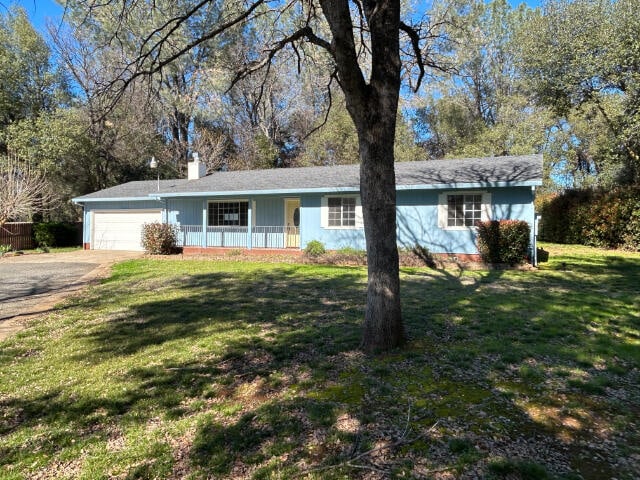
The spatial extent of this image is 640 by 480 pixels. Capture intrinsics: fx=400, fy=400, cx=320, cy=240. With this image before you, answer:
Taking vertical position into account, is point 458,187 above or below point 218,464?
above

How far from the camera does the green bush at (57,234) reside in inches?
839

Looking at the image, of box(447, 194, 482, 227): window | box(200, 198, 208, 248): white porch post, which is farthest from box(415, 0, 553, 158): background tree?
box(200, 198, 208, 248): white porch post

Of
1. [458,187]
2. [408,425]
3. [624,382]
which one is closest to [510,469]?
[408,425]

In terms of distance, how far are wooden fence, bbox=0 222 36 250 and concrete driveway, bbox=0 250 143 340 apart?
411cm

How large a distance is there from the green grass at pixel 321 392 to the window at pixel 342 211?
786 centimetres

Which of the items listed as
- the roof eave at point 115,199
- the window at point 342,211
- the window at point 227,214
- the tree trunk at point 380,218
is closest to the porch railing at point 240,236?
the window at point 227,214

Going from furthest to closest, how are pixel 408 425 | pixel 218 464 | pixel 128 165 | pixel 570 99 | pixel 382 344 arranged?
pixel 128 165 < pixel 570 99 < pixel 382 344 < pixel 408 425 < pixel 218 464

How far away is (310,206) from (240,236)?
12.0 ft

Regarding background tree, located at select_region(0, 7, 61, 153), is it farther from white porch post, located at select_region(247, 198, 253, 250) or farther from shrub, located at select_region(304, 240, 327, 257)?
shrub, located at select_region(304, 240, 327, 257)

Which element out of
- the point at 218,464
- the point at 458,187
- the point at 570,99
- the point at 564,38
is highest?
the point at 564,38

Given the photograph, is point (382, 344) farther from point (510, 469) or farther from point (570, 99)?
point (570, 99)

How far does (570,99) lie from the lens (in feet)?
67.1

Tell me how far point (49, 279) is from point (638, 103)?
2331cm

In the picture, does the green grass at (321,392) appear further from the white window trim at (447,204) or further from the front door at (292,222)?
the front door at (292,222)
